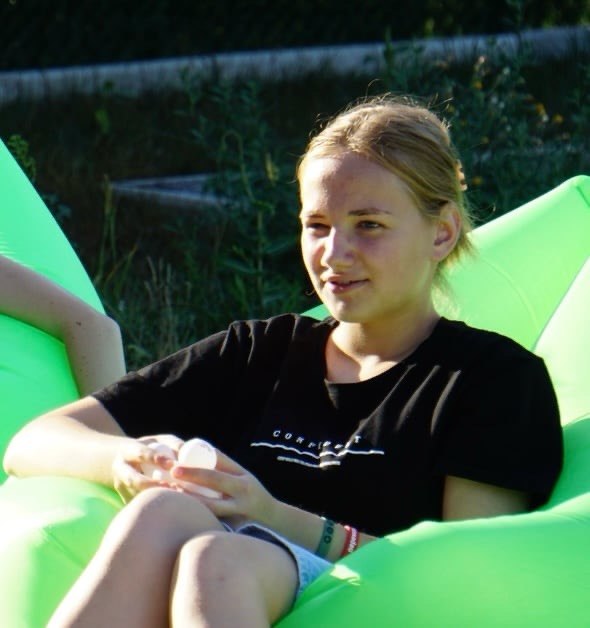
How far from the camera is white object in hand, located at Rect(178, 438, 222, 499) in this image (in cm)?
206

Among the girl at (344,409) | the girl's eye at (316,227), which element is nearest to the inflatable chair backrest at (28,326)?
the girl at (344,409)

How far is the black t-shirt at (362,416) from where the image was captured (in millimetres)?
2195

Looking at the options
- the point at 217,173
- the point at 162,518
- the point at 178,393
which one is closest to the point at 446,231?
the point at 178,393

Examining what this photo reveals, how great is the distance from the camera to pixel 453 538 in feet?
6.34

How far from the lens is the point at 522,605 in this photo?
192cm

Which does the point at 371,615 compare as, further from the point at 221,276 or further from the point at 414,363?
the point at 221,276

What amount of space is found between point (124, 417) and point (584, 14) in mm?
5714

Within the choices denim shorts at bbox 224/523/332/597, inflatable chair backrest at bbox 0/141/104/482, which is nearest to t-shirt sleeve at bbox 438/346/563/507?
denim shorts at bbox 224/523/332/597

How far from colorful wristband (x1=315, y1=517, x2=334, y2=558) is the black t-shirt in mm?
115

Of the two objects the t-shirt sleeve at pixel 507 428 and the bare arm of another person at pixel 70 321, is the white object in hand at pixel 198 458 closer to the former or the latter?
the t-shirt sleeve at pixel 507 428

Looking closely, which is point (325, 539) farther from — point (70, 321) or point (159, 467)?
point (70, 321)

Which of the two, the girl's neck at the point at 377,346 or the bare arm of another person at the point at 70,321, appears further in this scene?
the bare arm of another person at the point at 70,321

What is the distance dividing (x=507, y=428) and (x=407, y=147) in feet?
1.50

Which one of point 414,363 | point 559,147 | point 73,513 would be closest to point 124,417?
point 73,513
